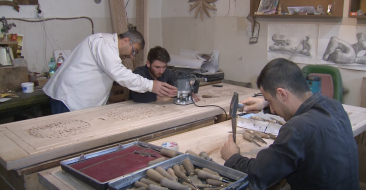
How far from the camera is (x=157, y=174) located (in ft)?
4.53

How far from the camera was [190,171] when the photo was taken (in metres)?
1.46

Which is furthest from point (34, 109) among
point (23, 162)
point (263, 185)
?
point (263, 185)

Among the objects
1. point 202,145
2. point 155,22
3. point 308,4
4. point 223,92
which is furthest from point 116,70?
point 155,22

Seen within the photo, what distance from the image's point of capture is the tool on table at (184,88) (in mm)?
2754

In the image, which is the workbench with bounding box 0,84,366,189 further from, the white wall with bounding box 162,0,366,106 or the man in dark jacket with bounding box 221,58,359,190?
the white wall with bounding box 162,0,366,106

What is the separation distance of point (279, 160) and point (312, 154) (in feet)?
0.45

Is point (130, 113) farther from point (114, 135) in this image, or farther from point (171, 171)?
point (171, 171)

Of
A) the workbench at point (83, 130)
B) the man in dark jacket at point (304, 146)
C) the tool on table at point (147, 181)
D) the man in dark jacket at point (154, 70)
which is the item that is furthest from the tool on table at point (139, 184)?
the man in dark jacket at point (154, 70)

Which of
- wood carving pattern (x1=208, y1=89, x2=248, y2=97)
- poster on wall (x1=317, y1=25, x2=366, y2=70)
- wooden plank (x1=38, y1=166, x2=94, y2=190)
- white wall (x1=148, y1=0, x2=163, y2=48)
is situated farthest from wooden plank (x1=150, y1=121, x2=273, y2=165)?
white wall (x1=148, y1=0, x2=163, y2=48)

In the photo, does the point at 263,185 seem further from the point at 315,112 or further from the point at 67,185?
the point at 67,185

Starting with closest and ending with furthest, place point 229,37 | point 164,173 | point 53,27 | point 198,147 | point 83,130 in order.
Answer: point 164,173 < point 198,147 < point 83,130 < point 53,27 < point 229,37

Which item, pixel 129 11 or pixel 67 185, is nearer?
pixel 67 185

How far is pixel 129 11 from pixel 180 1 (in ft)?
2.57

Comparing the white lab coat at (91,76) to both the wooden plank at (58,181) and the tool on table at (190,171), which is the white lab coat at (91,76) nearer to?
the wooden plank at (58,181)
